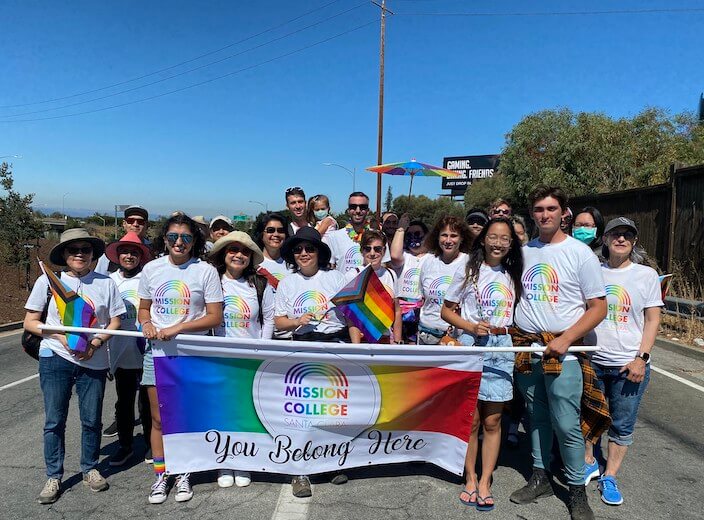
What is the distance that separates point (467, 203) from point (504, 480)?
44210mm

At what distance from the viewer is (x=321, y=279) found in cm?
394

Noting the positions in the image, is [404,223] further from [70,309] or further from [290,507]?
[70,309]

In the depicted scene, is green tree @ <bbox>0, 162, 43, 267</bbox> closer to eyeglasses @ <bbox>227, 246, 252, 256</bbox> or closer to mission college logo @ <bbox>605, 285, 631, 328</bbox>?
eyeglasses @ <bbox>227, 246, 252, 256</bbox>

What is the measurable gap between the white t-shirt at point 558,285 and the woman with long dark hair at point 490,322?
11 cm

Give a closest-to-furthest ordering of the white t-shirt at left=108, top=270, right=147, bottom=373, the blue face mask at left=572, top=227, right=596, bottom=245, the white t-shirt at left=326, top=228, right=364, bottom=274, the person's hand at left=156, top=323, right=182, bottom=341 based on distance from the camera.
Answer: the person's hand at left=156, top=323, right=182, bottom=341 < the white t-shirt at left=108, top=270, right=147, bottom=373 < the blue face mask at left=572, top=227, right=596, bottom=245 < the white t-shirt at left=326, top=228, right=364, bottom=274

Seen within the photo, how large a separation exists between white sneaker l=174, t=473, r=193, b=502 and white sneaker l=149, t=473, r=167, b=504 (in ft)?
0.29

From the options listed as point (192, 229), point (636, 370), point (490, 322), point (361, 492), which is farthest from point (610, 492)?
point (192, 229)

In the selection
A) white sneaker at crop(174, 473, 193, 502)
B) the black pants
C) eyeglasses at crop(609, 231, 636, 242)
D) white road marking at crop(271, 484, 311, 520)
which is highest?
eyeglasses at crop(609, 231, 636, 242)

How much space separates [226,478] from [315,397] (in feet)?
3.07

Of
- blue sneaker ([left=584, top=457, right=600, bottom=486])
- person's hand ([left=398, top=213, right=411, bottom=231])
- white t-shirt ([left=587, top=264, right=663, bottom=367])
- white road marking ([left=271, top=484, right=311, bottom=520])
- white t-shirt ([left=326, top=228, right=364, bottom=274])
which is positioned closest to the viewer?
white road marking ([left=271, top=484, right=311, bottom=520])

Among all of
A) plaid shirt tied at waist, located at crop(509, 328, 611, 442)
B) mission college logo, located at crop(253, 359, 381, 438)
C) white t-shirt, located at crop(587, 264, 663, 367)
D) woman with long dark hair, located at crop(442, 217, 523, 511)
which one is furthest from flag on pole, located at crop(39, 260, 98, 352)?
white t-shirt, located at crop(587, 264, 663, 367)

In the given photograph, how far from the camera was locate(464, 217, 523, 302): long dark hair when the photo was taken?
349 cm

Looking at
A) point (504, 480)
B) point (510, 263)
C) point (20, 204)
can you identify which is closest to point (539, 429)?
point (504, 480)

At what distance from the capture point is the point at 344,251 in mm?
5324
